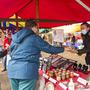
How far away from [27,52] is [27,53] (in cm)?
1

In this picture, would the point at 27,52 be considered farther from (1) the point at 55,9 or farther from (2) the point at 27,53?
(1) the point at 55,9

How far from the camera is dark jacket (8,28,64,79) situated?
2621 mm

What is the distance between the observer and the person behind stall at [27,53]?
2.62 m

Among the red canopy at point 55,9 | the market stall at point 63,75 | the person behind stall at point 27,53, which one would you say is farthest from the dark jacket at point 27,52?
the red canopy at point 55,9

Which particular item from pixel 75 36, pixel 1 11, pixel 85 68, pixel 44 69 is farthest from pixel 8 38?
pixel 75 36

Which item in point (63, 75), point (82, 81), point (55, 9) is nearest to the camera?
point (82, 81)

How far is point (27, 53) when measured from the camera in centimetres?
262

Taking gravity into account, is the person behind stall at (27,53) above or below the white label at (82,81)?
above

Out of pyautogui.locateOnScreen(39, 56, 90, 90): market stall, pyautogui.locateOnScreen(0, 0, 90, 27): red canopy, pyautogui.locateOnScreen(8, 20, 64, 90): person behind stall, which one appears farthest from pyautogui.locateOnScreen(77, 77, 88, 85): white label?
pyautogui.locateOnScreen(0, 0, 90, 27): red canopy

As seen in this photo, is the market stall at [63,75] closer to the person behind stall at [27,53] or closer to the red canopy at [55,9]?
the person behind stall at [27,53]

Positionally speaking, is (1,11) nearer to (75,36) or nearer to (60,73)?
(60,73)

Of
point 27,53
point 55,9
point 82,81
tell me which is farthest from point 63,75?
point 55,9

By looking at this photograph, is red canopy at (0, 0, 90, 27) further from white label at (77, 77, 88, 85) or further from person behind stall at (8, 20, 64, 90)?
white label at (77, 77, 88, 85)

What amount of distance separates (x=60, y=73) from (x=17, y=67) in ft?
2.40
